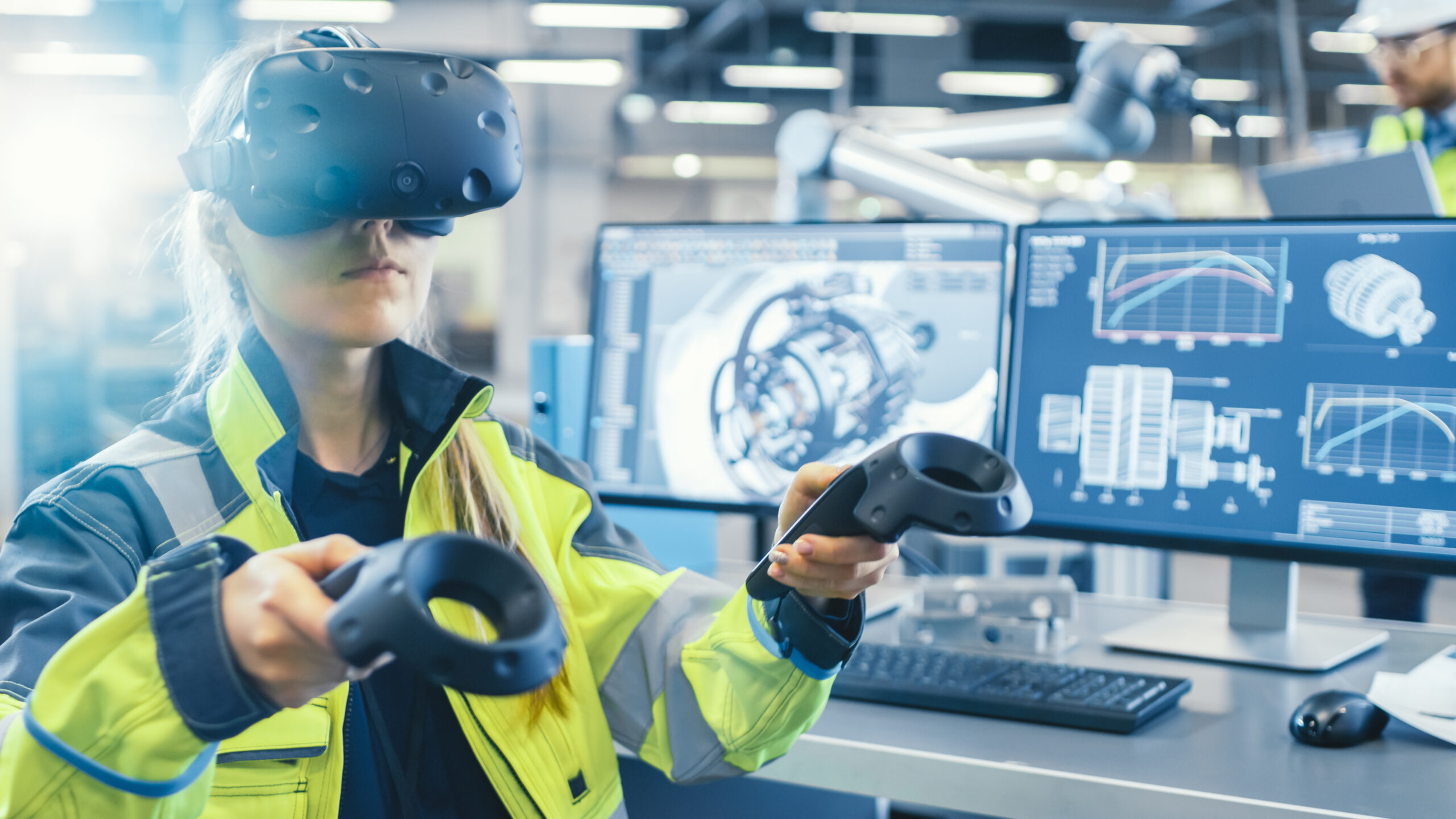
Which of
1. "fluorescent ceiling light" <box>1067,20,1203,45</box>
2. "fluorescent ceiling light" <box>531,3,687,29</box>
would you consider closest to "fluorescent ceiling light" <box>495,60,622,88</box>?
"fluorescent ceiling light" <box>531,3,687,29</box>

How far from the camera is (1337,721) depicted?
958mm

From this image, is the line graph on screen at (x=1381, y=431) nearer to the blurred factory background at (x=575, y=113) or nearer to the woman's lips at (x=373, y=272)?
the woman's lips at (x=373, y=272)

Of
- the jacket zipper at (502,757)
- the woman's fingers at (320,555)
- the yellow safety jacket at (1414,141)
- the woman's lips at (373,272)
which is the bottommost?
the jacket zipper at (502,757)

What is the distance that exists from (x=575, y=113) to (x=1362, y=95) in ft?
22.4

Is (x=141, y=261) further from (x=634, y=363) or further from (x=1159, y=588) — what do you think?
(x=1159, y=588)

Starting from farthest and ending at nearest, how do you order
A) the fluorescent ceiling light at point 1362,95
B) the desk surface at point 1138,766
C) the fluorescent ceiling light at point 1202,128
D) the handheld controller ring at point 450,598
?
the fluorescent ceiling light at point 1362,95
the fluorescent ceiling light at point 1202,128
the desk surface at point 1138,766
the handheld controller ring at point 450,598

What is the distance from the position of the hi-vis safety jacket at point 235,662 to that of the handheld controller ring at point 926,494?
0.15m

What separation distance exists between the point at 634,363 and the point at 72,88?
8.97ft

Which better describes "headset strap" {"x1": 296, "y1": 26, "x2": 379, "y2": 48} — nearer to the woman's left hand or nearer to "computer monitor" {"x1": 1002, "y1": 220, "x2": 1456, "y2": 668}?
the woman's left hand

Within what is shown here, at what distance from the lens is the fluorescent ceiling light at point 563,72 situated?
8148 mm

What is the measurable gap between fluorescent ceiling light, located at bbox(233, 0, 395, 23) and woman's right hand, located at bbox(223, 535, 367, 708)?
669cm

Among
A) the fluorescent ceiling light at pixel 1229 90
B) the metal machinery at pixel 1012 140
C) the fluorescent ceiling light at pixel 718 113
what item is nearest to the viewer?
the metal machinery at pixel 1012 140

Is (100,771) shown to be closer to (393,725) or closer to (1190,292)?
(393,725)

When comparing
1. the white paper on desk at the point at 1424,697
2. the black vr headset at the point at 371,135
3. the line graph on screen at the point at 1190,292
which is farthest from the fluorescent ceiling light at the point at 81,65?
the white paper on desk at the point at 1424,697
